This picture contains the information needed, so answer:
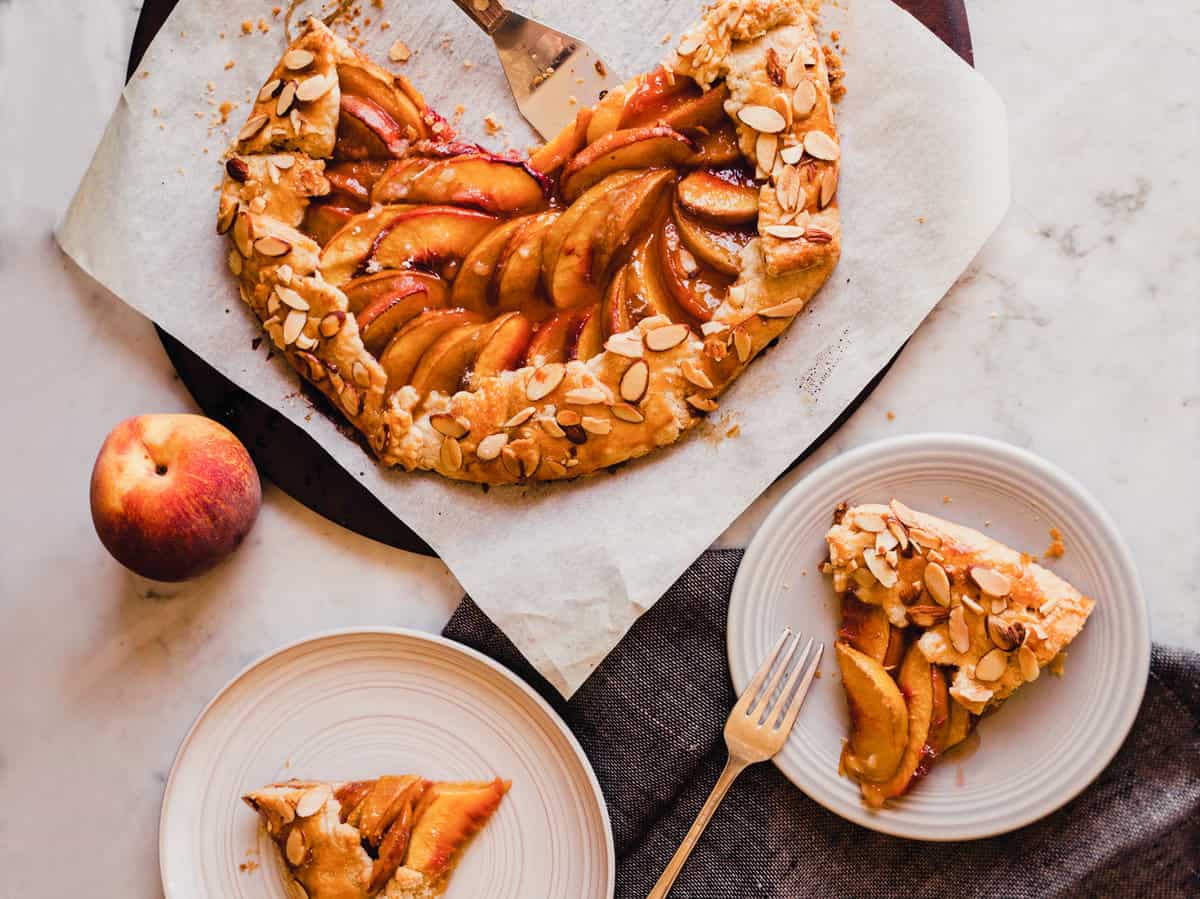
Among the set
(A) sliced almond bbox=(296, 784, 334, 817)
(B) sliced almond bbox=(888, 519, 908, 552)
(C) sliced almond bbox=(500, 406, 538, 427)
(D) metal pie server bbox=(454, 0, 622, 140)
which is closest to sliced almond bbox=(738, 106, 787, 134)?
(D) metal pie server bbox=(454, 0, 622, 140)

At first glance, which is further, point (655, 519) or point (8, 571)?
point (8, 571)

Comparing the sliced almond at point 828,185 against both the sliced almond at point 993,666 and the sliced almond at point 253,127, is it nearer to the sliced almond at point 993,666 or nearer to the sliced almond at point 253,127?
the sliced almond at point 993,666

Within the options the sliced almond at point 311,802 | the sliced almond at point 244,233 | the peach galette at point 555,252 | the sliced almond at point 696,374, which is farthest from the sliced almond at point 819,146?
the sliced almond at point 311,802

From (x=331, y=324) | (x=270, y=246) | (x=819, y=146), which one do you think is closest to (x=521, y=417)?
(x=331, y=324)

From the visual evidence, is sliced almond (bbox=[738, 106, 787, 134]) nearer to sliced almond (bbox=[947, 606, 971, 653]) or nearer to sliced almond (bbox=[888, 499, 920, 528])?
sliced almond (bbox=[888, 499, 920, 528])

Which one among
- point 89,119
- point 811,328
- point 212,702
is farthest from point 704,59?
point 212,702

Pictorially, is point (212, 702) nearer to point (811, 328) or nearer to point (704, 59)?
point (811, 328)

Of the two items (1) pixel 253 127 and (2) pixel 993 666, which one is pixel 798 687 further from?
(1) pixel 253 127
